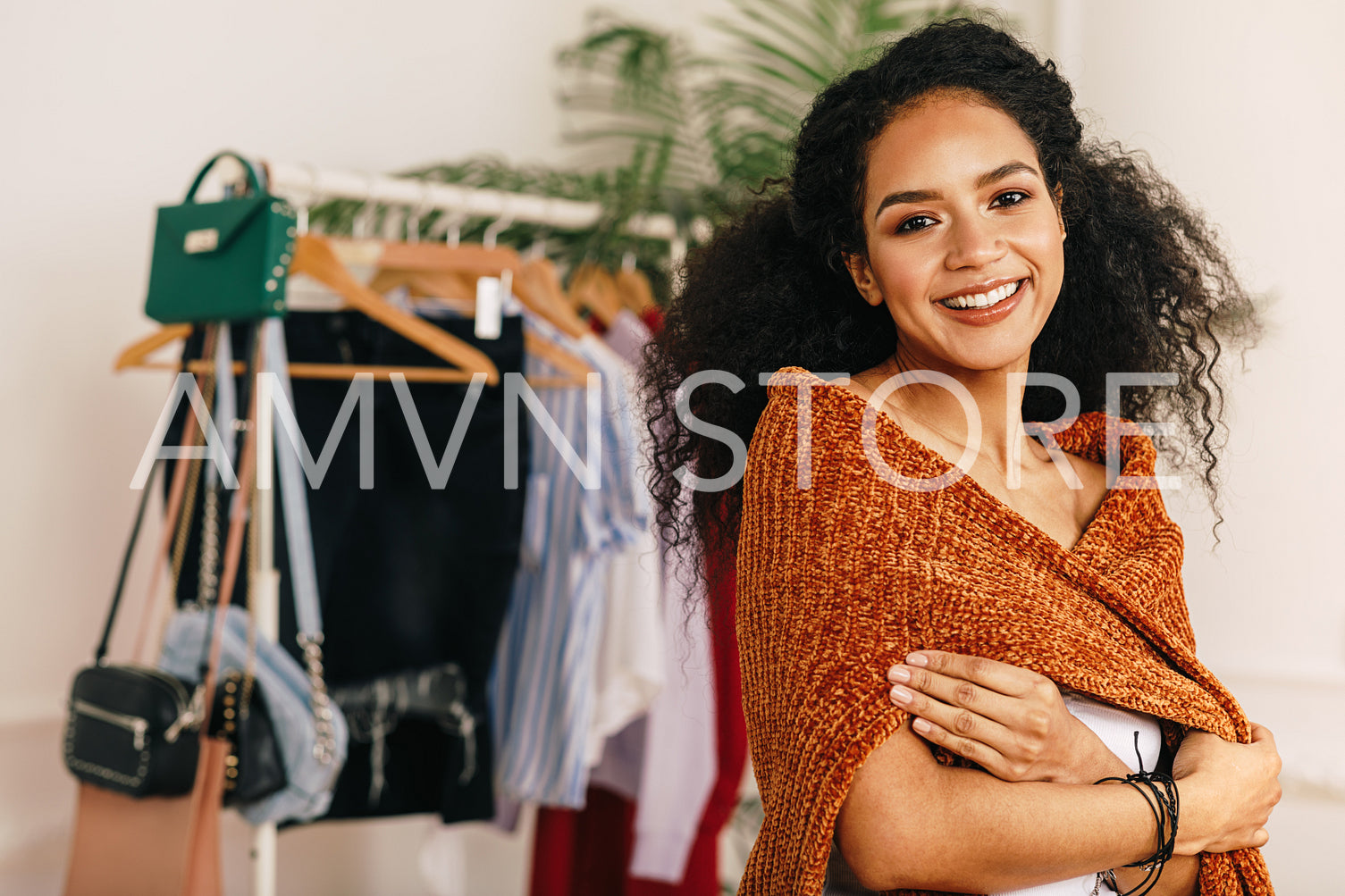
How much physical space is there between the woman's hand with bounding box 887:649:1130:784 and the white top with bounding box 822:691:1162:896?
3.0 inches

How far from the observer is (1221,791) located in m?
1.12

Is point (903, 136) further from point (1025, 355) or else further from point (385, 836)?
point (385, 836)

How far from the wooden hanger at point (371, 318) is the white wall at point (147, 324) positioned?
348 mm

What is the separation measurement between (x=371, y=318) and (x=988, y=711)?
1.30 meters

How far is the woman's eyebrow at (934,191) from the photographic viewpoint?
1.15 m

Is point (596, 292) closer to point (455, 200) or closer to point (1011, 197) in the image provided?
point (455, 200)

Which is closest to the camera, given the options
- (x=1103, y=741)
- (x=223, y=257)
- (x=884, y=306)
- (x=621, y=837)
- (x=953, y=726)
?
(x=953, y=726)

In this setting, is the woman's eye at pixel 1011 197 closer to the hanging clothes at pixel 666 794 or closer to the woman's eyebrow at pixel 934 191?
the woman's eyebrow at pixel 934 191

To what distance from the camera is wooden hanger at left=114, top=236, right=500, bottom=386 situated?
1879 millimetres

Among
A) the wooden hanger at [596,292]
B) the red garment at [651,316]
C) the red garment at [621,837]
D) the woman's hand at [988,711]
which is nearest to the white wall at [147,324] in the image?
the red garment at [621,837]

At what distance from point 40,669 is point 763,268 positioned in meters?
1.58

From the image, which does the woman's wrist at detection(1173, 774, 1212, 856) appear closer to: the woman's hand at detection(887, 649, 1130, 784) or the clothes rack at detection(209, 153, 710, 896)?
the woman's hand at detection(887, 649, 1130, 784)

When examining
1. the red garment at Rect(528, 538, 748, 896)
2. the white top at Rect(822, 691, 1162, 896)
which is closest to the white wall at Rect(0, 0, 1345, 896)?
the red garment at Rect(528, 538, 748, 896)

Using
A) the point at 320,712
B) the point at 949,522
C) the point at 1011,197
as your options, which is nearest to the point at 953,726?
the point at 949,522
